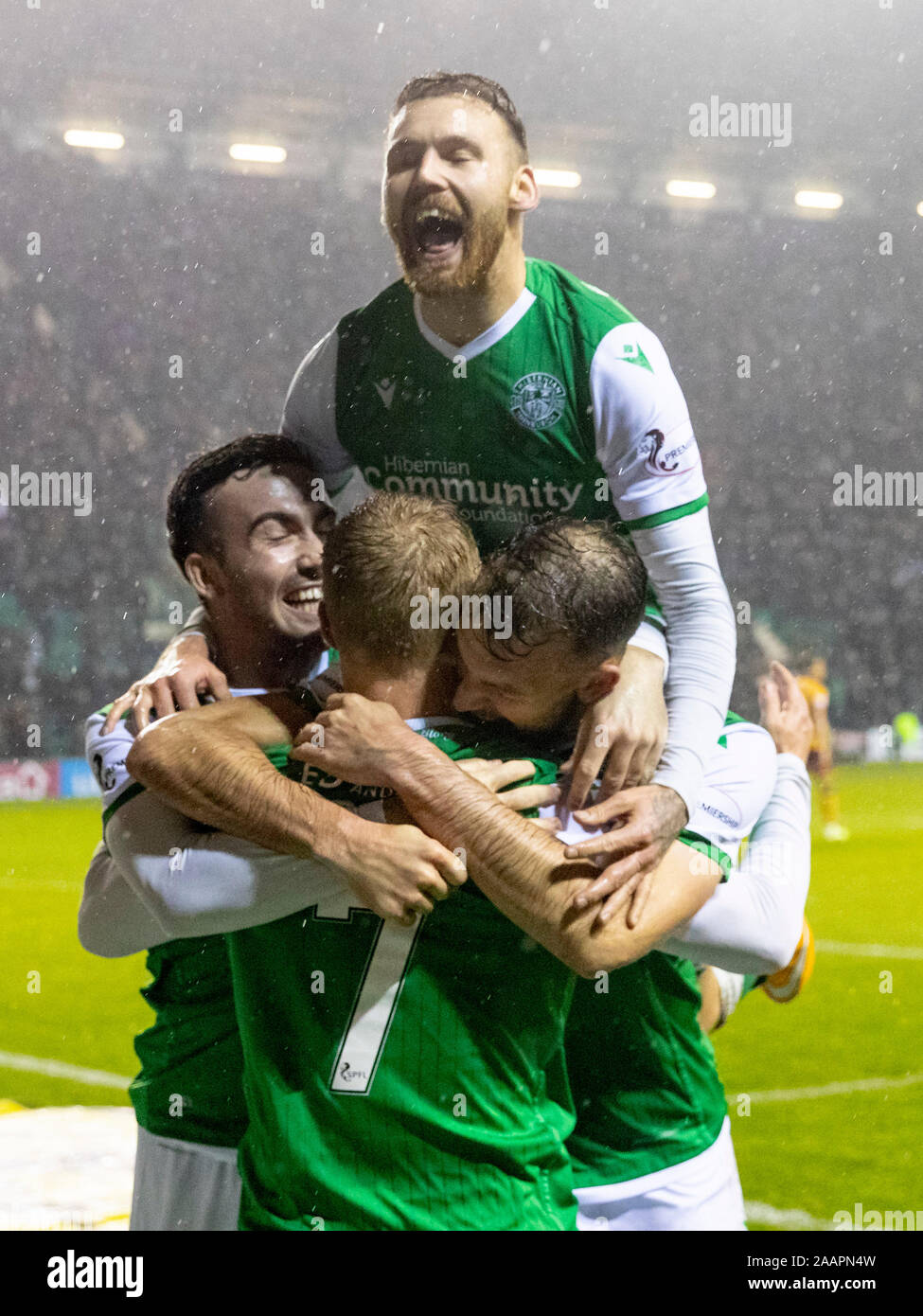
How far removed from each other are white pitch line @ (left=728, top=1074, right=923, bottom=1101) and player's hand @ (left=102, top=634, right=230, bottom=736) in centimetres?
280

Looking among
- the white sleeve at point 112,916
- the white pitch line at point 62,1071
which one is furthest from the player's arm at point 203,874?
the white pitch line at point 62,1071

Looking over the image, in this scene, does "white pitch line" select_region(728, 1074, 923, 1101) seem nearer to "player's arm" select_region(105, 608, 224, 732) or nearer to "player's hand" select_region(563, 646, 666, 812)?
"player's hand" select_region(563, 646, 666, 812)

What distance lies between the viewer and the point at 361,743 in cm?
150

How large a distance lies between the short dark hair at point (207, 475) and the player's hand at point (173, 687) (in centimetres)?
18

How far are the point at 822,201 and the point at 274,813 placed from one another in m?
2.13

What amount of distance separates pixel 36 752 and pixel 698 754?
7.01 metres

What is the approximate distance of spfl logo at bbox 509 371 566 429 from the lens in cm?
188

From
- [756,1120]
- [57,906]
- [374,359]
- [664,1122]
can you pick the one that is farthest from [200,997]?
[57,906]

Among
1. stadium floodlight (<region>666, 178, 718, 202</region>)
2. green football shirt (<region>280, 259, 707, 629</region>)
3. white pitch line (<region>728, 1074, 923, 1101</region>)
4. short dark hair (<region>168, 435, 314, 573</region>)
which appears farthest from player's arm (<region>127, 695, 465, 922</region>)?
white pitch line (<region>728, 1074, 923, 1101</region>)

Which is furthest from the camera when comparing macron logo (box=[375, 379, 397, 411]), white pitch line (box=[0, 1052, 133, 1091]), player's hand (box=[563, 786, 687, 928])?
white pitch line (box=[0, 1052, 133, 1091])

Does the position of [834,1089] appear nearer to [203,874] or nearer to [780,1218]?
[780,1218]

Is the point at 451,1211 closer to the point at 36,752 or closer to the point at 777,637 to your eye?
the point at 777,637
